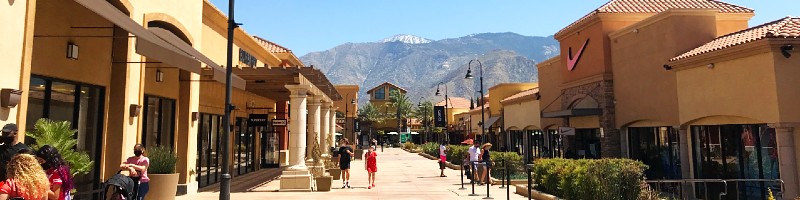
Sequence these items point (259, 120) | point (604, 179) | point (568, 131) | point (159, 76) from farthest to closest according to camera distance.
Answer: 1. point (568, 131)
2. point (259, 120)
3. point (159, 76)
4. point (604, 179)

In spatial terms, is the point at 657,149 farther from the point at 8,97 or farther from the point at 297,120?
the point at 8,97

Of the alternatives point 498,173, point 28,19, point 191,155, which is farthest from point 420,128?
point 28,19

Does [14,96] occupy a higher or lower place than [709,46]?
lower

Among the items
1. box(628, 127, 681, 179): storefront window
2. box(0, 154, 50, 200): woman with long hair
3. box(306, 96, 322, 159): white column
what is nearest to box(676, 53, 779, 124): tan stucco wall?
box(628, 127, 681, 179): storefront window

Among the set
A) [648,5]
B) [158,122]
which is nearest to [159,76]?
[158,122]

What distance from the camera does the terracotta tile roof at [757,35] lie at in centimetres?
1316

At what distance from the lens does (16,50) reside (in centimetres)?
694

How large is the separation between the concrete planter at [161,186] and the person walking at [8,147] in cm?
467

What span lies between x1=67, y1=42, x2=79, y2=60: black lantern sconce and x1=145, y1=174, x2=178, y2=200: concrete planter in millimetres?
2854

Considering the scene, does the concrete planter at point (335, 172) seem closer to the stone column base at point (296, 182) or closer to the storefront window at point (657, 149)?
the stone column base at point (296, 182)

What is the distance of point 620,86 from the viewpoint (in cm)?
2061

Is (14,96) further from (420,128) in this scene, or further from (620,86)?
(420,128)

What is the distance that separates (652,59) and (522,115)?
15399 mm

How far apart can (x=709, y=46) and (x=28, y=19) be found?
709 inches
